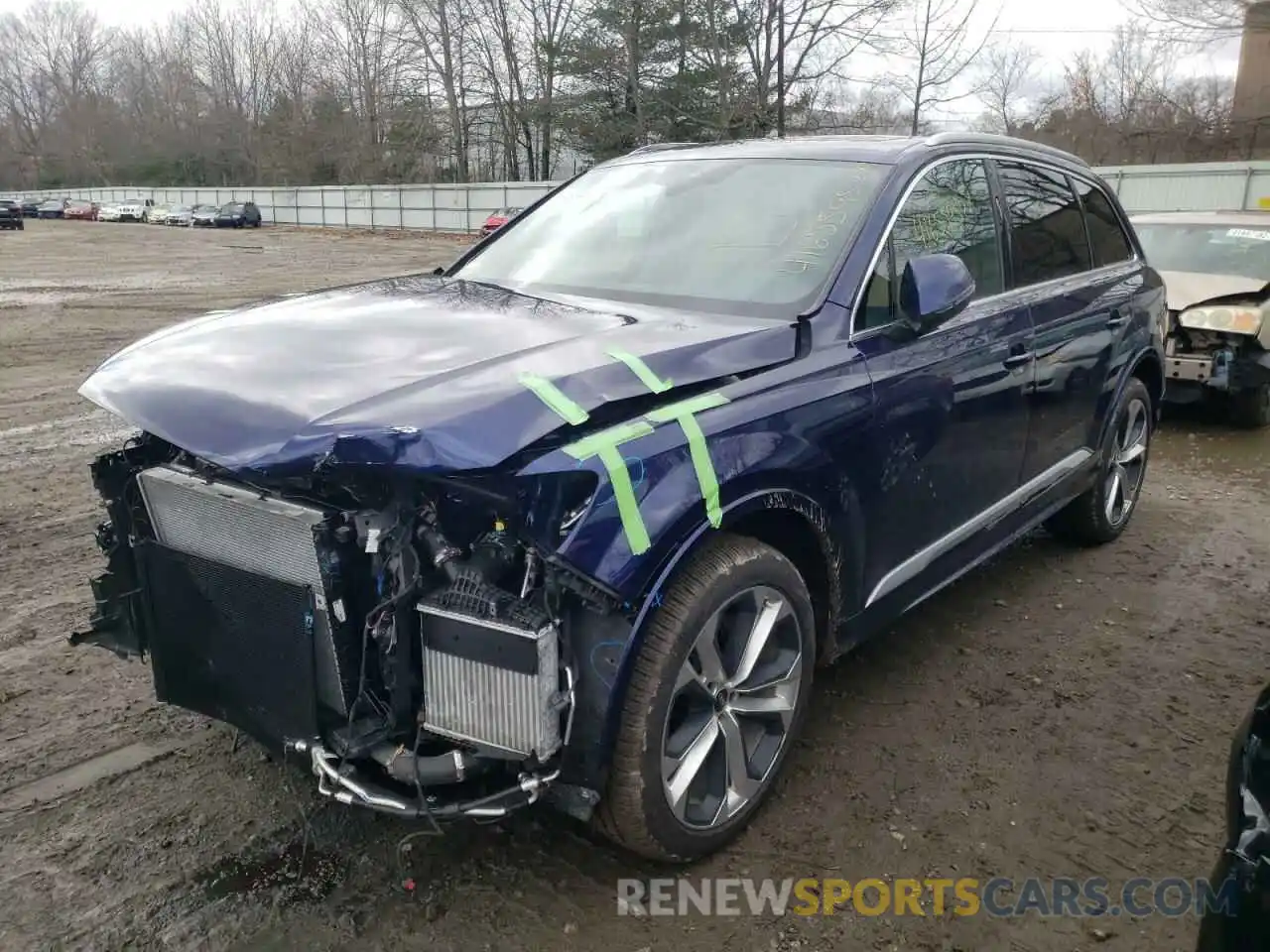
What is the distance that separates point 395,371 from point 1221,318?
300 inches

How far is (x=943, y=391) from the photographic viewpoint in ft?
11.2

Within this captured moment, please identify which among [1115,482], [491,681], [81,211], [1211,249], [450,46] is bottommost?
[1115,482]

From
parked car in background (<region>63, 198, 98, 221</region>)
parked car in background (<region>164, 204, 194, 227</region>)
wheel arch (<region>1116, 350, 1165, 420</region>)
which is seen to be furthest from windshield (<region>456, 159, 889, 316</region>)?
parked car in background (<region>63, 198, 98, 221</region>)

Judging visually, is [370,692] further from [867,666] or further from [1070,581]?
[1070,581]

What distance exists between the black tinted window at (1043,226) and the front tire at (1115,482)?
0.87 meters

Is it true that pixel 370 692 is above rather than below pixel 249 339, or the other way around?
below

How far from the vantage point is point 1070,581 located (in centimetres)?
491

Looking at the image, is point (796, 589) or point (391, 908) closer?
point (391, 908)

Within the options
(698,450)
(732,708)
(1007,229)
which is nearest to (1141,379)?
(1007,229)

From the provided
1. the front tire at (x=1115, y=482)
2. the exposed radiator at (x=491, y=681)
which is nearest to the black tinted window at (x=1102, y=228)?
the front tire at (x=1115, y=482)

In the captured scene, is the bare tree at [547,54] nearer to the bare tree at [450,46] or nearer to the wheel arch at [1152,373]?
the bare tree at [450,46]

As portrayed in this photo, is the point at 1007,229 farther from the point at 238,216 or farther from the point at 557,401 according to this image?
the point at 238,216

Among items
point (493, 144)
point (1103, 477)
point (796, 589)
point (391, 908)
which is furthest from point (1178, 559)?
point (493, 144)

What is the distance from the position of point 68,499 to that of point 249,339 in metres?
3.72
